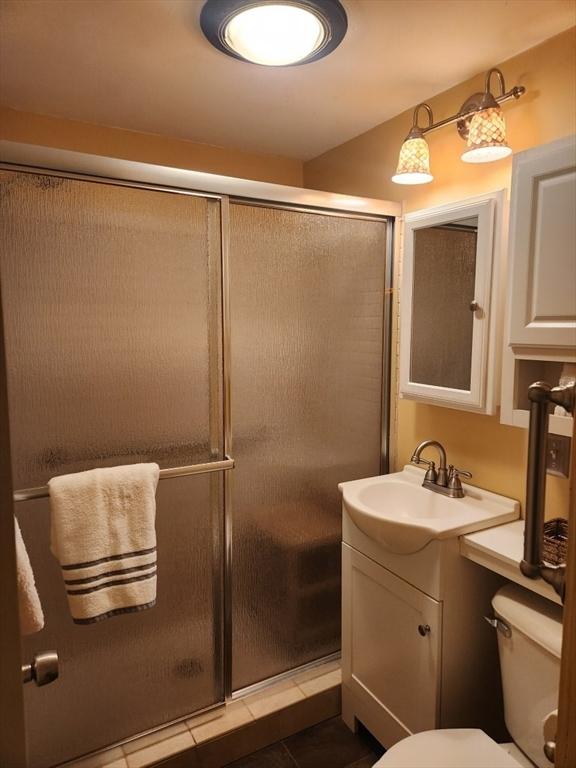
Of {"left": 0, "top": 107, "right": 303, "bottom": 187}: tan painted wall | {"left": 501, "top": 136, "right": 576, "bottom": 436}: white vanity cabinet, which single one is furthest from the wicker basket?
{"left": 0, "top": 107, "right": 303, "bottom": 187}: tan painted wall

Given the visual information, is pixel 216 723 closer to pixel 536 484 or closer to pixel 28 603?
pixel 28 603

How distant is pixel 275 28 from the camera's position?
1397mm

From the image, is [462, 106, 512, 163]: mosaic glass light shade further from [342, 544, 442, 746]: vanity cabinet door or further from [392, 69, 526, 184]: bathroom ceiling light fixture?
[342, 544, 442, 746]: vanity cabinet door

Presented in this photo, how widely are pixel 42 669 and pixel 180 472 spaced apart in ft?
3.38

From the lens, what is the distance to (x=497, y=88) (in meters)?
1.67

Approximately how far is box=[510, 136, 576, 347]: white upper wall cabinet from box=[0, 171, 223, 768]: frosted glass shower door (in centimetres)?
94

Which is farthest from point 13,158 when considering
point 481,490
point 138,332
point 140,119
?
point 481,490

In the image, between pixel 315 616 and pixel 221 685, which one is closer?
pixel 221 685

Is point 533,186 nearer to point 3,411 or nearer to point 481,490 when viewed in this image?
point 481,490

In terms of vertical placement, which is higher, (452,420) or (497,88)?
(497,88)

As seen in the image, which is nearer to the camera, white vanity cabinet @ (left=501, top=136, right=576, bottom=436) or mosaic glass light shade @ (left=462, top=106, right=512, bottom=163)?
white vanity cabinet @ (left=501, top=136, right=576, bottom=436)

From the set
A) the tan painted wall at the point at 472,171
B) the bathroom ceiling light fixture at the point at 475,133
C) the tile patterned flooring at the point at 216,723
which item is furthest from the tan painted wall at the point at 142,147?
the tile patterned flooring at the point at 216,723

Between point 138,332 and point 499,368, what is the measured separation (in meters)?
1.19

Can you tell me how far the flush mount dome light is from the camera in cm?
132
